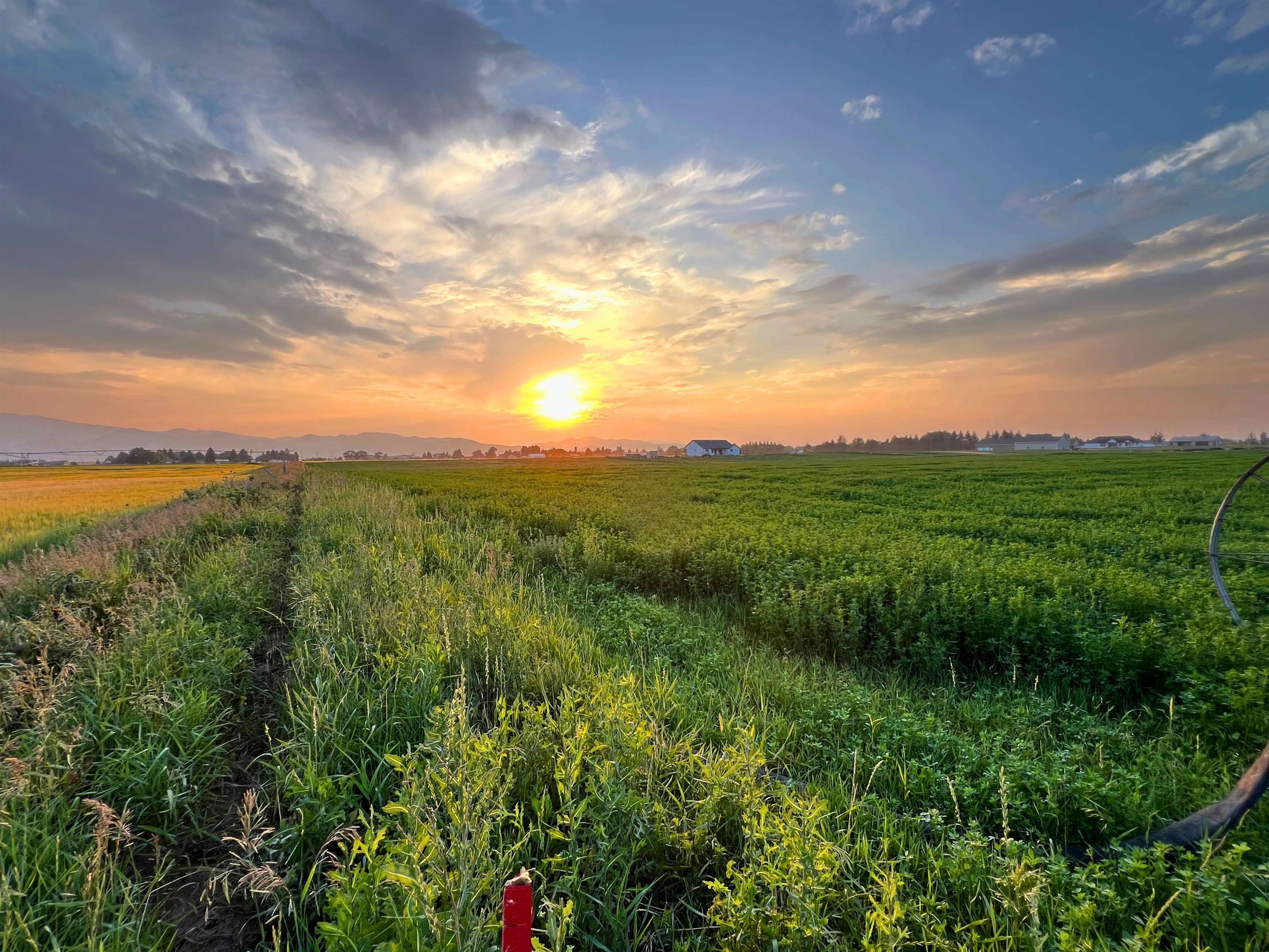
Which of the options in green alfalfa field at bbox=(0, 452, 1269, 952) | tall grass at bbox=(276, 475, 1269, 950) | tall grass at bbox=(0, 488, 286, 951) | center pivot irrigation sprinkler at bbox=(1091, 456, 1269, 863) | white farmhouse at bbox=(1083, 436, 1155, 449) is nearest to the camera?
tall grass at bbox=(276, 475, 1269, 950)

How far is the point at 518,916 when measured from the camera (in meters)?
1.50

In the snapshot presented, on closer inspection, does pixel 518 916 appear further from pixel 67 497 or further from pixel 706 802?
pixel 67 497

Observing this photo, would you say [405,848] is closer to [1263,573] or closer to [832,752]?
[832,752]

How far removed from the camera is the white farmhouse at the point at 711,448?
150500 mm

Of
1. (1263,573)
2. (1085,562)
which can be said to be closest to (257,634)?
(1085,562)

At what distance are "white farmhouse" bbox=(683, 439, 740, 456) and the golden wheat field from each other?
114 m

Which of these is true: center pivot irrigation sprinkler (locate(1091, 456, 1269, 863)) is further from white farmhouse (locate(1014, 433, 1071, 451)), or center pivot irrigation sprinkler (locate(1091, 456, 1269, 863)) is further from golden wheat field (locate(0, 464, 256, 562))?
white farmhouse (locate(1014, 433, 1071, 451))

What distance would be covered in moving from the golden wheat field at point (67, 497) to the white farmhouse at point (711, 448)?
114 m

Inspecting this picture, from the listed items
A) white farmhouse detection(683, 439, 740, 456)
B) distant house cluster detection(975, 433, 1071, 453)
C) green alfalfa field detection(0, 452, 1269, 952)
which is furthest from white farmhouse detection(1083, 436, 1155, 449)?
green alfalfa field detection(0, 452, 1269, 952)

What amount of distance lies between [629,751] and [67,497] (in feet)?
137

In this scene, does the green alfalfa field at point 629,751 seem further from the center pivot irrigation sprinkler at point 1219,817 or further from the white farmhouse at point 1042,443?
the white farmhouse at point 1042,443

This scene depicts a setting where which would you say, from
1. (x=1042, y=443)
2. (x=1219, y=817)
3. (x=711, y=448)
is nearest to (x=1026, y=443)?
(x=1042, y=443)

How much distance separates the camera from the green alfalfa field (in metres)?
2.66

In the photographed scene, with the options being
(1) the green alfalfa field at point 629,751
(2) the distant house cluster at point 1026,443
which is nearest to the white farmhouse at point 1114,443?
(2) the distant house cluster at point 1026,443
